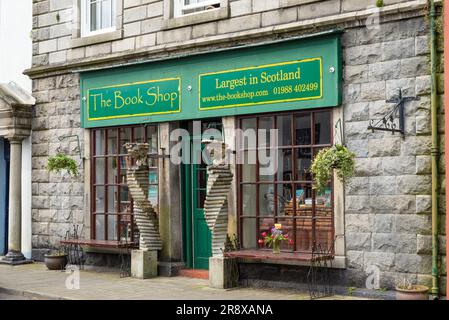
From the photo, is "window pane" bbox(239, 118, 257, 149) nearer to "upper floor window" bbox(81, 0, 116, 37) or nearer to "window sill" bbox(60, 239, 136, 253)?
"window sill" bbox(60, 239, 136, 253)

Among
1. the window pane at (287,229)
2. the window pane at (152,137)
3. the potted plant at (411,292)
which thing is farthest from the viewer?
the window pane at (152,137)

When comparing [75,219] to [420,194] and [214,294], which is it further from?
[420,194]

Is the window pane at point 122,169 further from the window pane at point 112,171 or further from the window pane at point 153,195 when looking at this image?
the window pane at point 153,195

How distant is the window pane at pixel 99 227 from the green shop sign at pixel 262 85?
11.4ft

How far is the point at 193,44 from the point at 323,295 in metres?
4.89

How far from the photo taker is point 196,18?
12.8 metres

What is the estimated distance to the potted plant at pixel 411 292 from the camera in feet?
31.2

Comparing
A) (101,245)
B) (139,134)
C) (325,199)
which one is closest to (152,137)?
(139,134)

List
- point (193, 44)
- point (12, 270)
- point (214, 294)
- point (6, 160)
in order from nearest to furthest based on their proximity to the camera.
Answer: point (214, 294), point (193, 44), point (12, 270), point (6, 160)

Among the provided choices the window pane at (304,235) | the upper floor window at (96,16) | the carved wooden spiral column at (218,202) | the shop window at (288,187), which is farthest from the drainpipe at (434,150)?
the upper floor window at (96,16)

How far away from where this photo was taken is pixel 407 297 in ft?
31.3

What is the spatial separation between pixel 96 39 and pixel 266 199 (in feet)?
16.7

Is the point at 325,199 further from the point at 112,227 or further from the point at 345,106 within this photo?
the point at 112,227

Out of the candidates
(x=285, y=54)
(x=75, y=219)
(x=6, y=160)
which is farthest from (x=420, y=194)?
(x=6, y=160)
